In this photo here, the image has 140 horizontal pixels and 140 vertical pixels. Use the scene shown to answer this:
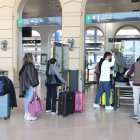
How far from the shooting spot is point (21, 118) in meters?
7.27

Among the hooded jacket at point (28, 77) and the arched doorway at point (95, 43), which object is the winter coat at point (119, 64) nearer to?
the hooded jacket at point (28, 77)

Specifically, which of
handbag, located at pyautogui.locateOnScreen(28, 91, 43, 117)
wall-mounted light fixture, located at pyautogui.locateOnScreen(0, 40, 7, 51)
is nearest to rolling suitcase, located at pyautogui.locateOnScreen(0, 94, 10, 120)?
handbag, located at pyautogui.locateOnScreen(28, 91, 43, 117)

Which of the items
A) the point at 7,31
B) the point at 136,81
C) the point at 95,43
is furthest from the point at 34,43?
the point at 136,81

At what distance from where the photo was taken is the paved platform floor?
222 inches

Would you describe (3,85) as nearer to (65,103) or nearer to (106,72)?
(65,103)

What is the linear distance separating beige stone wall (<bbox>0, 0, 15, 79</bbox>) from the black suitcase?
6.43 m

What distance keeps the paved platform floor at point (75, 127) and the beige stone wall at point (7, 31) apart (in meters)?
5.95

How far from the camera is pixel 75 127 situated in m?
6.39

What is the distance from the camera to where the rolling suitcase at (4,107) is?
6.97 metres

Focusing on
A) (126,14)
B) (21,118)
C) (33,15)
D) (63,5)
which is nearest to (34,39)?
(33,15)

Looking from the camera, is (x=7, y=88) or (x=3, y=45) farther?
(x=3, y=45)

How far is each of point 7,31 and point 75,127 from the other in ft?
27.5

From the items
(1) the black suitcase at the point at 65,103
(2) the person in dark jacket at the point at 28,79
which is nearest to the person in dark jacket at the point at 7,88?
(2) the person in dark jacket at the point at 28,79

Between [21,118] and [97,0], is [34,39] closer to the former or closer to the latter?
[97,0]
